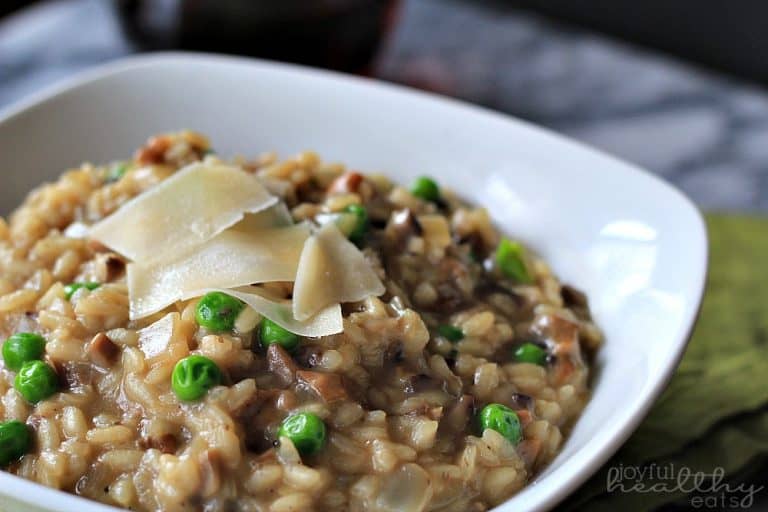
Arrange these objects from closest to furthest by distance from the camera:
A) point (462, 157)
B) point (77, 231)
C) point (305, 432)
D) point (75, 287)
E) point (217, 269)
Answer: point (305, 432) < point (217, 269) < point (75, 287) < point (77, 231) < point (462, 157)

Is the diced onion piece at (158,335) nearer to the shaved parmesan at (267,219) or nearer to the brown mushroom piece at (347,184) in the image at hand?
the shaved parmesan at (267,219)

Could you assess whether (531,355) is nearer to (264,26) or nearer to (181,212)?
(181,212)

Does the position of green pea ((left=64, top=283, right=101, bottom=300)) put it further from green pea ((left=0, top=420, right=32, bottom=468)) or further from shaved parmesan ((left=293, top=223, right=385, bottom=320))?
shaved parmesan ((left=293, top=223, right=385, bottom=320))

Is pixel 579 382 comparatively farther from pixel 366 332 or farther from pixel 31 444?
pixel 31 444

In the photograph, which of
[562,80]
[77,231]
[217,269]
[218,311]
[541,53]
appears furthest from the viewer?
[541,53]

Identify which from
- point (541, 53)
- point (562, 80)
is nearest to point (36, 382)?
point (562, 80)

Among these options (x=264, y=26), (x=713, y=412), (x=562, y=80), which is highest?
(x=264, y=26)
